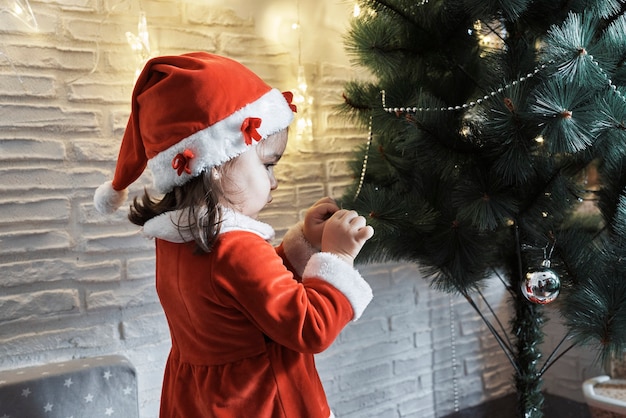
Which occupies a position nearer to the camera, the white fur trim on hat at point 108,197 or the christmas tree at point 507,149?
the christmas tree at point 507,149

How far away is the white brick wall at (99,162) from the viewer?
1.34 m

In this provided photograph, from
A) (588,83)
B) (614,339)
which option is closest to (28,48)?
(588,83)

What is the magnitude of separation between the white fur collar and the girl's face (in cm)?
2

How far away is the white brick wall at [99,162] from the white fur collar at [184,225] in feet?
1.68

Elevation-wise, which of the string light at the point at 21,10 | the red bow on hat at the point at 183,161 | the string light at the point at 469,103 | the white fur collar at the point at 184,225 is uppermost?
the string light at the point at 21,10

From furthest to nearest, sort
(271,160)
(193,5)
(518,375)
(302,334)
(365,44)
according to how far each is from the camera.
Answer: (193,5) < (518,375) < (365,44) < (271,160) < (302,334)

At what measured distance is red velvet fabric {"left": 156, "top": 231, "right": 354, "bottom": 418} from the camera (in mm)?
896

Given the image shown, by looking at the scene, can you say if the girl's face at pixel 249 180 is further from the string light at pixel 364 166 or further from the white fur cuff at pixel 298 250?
the string light at pixel 364 166

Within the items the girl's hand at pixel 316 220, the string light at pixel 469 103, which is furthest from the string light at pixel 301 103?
the girl's hand at pixel 316 220

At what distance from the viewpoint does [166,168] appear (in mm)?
964

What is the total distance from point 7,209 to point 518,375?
4.20ft

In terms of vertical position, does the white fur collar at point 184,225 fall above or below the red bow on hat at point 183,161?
below

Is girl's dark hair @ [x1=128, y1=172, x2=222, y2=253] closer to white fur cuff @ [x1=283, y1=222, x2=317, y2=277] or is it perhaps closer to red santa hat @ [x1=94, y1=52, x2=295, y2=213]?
red santa hat @ [x1=94, y1=52, x2=295, y2=213]

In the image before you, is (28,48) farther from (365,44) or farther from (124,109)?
(365,44)
